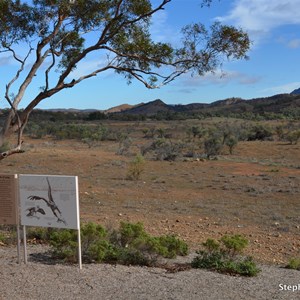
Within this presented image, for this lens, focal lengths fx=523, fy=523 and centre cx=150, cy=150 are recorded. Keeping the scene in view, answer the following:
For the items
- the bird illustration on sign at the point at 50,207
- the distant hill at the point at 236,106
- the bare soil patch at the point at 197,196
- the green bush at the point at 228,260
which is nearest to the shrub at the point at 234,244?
A: the green bush at the point at 228,260

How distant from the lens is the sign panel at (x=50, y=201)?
24.2 ft

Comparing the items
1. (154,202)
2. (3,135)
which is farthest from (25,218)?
(154,202)

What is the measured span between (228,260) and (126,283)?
82.9 inches

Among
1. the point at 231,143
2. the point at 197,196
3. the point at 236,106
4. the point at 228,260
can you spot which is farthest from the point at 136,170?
the point at 236,106

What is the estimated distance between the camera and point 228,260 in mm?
8453

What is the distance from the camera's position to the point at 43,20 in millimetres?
9086

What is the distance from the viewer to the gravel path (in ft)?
21.4

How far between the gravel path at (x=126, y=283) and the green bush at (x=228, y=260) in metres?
0.22

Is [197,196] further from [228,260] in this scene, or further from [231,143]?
[231,143]

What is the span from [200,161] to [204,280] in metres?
25.4

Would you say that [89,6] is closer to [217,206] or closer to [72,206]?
[72,206]

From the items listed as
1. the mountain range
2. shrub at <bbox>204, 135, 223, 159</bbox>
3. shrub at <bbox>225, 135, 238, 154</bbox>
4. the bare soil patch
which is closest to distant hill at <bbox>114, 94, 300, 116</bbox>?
the mountain range

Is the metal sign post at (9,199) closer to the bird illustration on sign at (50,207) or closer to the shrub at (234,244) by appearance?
the bird illustration on sign at (50,207)

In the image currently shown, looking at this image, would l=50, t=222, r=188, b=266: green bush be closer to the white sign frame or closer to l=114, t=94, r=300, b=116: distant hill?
the white sign frame
